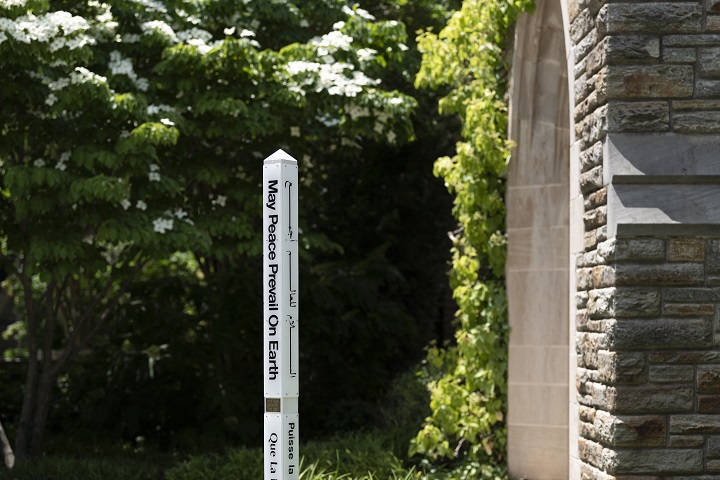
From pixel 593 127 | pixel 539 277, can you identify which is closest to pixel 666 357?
pixel 593 127

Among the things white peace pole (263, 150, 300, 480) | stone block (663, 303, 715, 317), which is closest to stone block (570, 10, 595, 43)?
stone block (663, 303, 715, 317)

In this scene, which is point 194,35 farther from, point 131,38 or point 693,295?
point 693,295

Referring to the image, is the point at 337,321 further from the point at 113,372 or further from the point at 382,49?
the point at 382,49

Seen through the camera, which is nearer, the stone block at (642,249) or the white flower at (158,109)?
the stone block at (642,249)

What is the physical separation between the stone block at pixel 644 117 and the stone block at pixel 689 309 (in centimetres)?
84

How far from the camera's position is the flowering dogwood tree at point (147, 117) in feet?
28.1

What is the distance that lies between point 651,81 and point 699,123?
305 millimetres

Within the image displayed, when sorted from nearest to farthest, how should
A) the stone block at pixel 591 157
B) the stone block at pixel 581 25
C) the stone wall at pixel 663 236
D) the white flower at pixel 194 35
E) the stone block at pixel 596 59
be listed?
the stone wall at pixel 663 236, the stone block at pixel 596 59, the stone block at pixel 591 157, the stone block at pixel 581 25, the white flower at pixel 194 35

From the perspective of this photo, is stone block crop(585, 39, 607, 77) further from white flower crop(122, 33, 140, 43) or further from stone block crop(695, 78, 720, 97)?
white flower crop(122, 33, 140, 43)

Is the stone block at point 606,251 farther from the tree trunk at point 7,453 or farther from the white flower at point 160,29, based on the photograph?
the tree trunk at point 7,453

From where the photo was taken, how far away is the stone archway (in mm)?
8086

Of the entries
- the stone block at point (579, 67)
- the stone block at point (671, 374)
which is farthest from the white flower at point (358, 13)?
the stone block at point (671, 374)

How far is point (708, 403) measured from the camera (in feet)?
17.6

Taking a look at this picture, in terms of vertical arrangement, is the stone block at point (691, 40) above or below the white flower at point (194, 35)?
below
